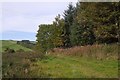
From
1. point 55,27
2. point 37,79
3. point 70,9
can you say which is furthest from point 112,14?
point 55,27

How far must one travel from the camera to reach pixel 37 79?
Result: 10.6 m

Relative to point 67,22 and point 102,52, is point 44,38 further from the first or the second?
point 102,52

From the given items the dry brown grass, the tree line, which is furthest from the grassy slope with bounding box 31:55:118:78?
the tree line

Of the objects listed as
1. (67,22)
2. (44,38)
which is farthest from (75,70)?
(44,38)

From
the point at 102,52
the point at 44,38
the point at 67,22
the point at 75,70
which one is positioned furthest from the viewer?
the point at 44,38

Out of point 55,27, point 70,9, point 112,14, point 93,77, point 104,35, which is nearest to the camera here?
point 93,77

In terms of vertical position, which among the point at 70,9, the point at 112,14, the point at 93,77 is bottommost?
the point at 93,77

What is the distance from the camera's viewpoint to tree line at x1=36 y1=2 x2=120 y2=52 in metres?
29.4

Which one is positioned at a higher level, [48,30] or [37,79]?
[48,30]

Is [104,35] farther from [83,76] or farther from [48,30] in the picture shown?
A: [48,30]

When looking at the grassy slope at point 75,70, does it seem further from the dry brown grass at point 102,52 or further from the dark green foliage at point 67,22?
the dark green foliage at point 67,22

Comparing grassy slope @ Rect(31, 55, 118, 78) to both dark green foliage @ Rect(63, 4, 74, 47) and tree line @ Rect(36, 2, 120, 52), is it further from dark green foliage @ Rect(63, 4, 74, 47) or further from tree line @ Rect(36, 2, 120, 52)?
dark green foliage @ Rect(63, 4, 74, 47)

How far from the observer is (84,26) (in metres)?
44.4

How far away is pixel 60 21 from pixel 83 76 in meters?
49.2
